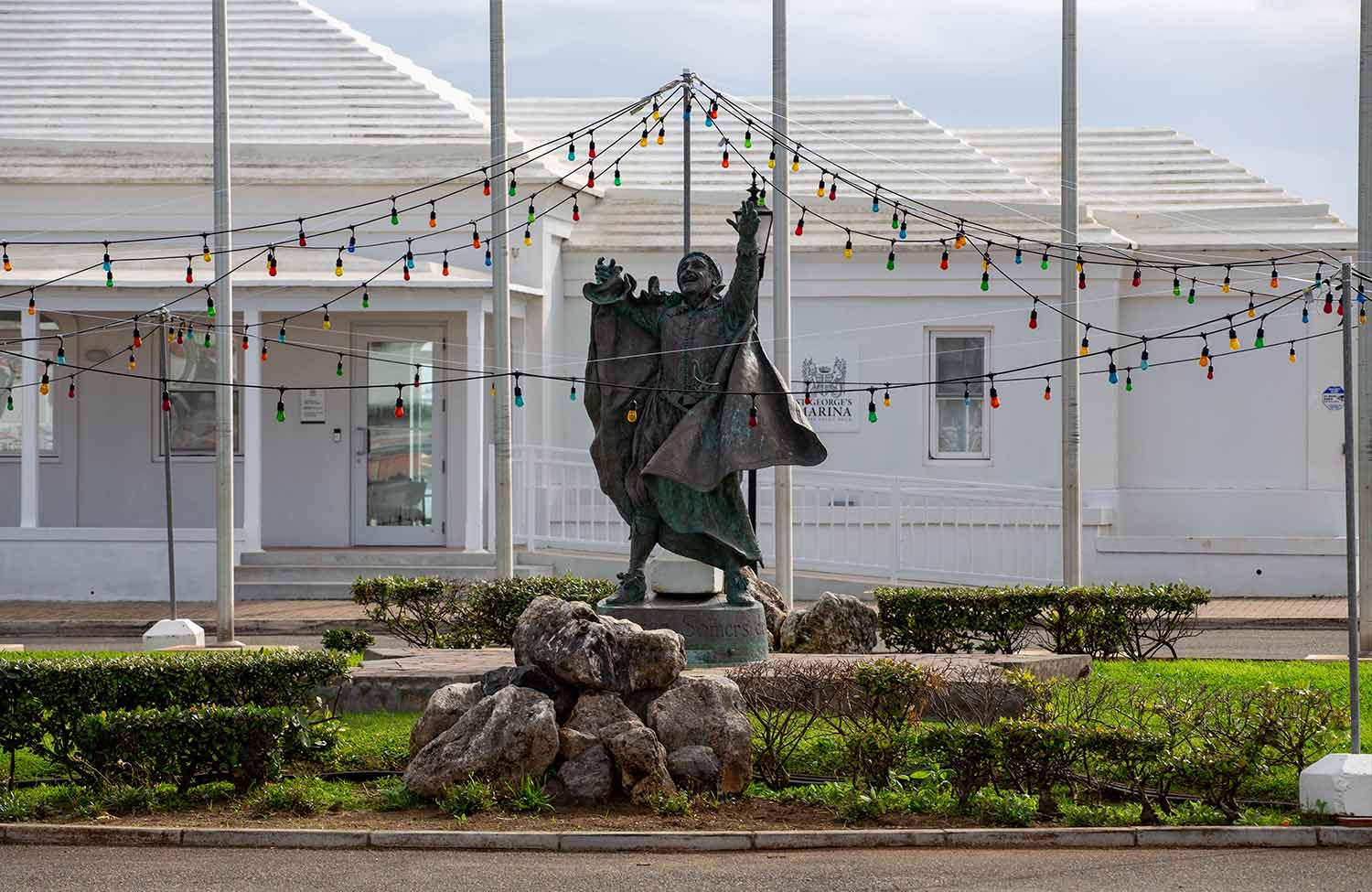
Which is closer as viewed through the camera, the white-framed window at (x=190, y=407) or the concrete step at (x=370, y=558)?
the concrete step at (x=370, y=558)

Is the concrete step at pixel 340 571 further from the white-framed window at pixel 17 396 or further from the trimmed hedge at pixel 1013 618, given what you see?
the trimmed hedge at pixel 1013 618

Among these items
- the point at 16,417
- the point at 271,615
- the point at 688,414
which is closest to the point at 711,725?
the point at 688,414

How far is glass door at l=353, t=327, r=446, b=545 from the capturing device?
22906 mm

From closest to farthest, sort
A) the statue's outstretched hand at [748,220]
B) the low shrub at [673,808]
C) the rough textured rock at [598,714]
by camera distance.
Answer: the low shrub at [673,808]
the rough textured rock at [598,714]
the statue's outstretched hand at [748,220]

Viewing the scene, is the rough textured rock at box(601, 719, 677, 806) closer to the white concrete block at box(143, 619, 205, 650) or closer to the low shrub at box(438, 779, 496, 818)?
the low shrub at box(438, 779, 496, 818)

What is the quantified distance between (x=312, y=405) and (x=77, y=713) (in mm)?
13421

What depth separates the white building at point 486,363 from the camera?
21.4 metres

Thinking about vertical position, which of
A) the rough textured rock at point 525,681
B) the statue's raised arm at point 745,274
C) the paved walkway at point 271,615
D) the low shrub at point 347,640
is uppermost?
the statue's raised arm at point 745,274

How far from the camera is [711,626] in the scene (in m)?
12.1

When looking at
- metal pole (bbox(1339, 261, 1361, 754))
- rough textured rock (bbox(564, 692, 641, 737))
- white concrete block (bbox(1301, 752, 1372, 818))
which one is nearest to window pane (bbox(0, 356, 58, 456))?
rough textured rock (bbox(564, 692, 641, 737))

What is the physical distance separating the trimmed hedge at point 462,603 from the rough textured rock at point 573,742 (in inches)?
193

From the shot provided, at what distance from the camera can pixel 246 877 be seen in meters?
8.02

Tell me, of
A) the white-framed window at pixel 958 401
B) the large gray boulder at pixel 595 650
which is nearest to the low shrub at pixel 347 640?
the large gray boulder at pixel 595 650

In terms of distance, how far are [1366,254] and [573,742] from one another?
9.56m
